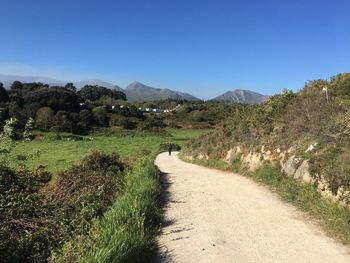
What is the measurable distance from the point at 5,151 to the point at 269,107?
49.8 ft

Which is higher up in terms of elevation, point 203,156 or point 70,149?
point 203,156

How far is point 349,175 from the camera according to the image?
31.4ft

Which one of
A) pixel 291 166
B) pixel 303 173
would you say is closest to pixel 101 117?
pixel 291 166

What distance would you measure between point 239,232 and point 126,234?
268 cm

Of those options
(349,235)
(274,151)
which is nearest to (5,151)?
(349,235)

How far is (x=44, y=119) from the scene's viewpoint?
92.7 m

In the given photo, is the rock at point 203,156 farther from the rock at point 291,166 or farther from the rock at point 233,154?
the rock at point 291,166

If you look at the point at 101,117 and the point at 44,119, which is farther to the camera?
the point at 101,117

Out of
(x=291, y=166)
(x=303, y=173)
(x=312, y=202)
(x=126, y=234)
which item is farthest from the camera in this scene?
(x=291, y=166)

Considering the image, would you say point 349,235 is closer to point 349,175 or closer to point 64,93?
point 349,175

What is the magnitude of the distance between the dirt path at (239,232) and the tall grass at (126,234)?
1.10 ft

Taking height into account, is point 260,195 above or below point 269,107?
below

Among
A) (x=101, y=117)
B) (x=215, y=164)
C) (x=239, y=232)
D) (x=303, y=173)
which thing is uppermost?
(x=303, y=173)

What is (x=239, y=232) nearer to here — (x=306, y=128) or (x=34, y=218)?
(x=34, y=218)
